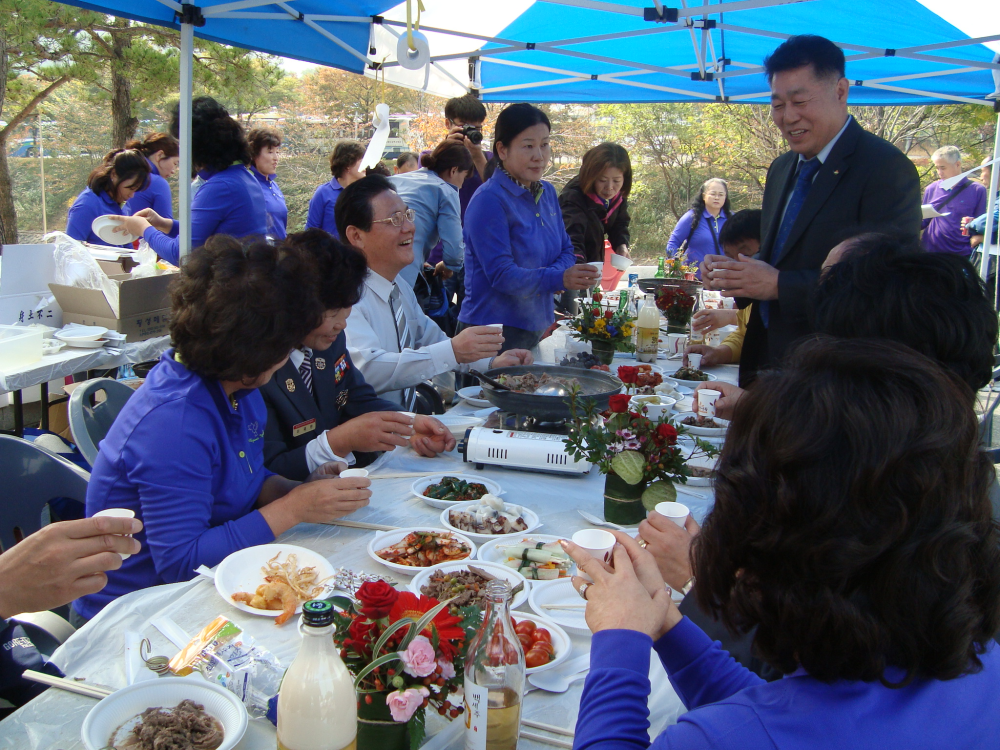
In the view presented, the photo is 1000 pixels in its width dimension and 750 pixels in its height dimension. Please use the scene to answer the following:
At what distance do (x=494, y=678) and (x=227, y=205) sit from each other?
163 inches

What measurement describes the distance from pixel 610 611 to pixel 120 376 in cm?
498

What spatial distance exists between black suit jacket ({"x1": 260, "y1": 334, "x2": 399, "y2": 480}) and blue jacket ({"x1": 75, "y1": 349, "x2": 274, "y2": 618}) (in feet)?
1.70

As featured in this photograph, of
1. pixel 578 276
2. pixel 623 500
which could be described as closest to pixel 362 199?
pixel 578 276

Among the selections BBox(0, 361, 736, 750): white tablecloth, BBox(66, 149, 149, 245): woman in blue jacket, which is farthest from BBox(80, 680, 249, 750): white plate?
BBox(66, 149, 149, 245): woman in blue jacket

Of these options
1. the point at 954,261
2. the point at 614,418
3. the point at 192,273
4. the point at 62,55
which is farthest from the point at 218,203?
the point at 62,55

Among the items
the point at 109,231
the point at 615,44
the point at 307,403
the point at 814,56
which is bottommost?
the point at 307,403

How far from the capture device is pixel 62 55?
9.07 meters

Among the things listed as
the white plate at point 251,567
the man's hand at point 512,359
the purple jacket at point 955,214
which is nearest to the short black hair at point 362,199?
the man's hand at point 512,359

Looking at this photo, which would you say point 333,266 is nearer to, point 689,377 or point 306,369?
point 306,369

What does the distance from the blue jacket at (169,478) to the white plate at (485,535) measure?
45 centimetres

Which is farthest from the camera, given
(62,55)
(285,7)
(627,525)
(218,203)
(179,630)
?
(62,55)

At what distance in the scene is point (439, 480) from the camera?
227 cm

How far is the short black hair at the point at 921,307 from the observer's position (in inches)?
61.9

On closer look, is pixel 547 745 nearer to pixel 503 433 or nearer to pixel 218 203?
pixel 503 433
